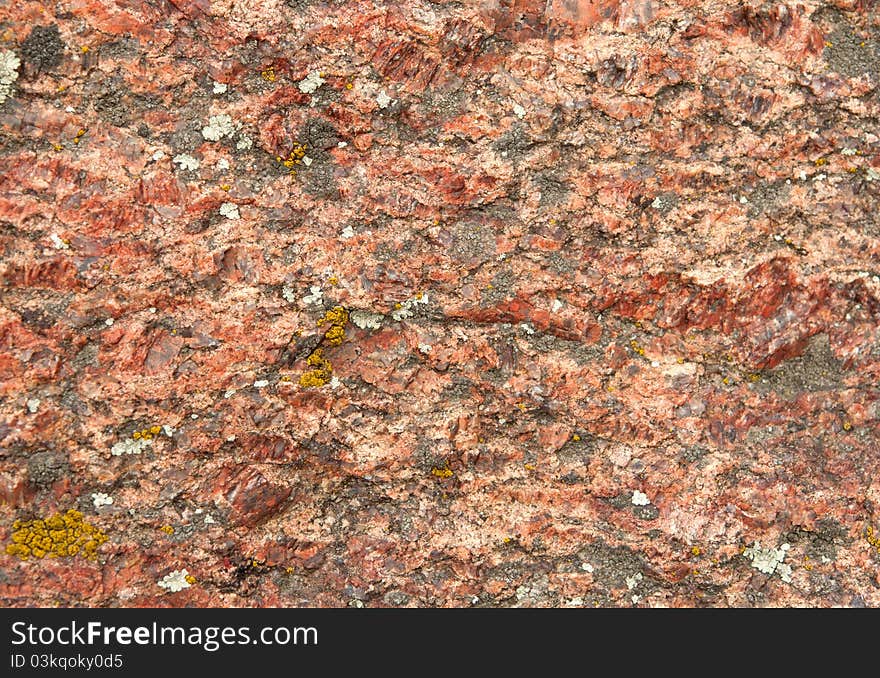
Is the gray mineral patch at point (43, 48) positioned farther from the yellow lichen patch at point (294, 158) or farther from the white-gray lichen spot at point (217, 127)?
the yellow lichen patch at point (294, 158)

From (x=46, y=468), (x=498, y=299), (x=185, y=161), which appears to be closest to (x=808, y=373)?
(x=498, y=299)

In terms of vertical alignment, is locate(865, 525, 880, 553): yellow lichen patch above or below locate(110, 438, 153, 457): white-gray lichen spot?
above

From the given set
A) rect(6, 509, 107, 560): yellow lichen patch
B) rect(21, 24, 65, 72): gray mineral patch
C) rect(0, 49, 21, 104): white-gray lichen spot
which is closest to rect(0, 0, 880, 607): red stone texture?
rect(6, 509, 107, 560): yellow lichen patch

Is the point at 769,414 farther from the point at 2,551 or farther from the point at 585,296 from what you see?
the point at 2,551

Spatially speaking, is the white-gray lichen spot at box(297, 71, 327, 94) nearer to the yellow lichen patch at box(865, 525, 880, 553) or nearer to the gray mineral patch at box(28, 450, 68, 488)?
the gray mineral patch at box(28, 450, 68, 488)

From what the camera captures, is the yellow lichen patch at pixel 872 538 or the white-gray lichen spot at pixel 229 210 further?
the yellow lichen patch at pixel 872 538

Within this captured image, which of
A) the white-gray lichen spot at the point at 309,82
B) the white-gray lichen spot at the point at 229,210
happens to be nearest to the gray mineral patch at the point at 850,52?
the white-gray lichen spot at the point at 309,82
